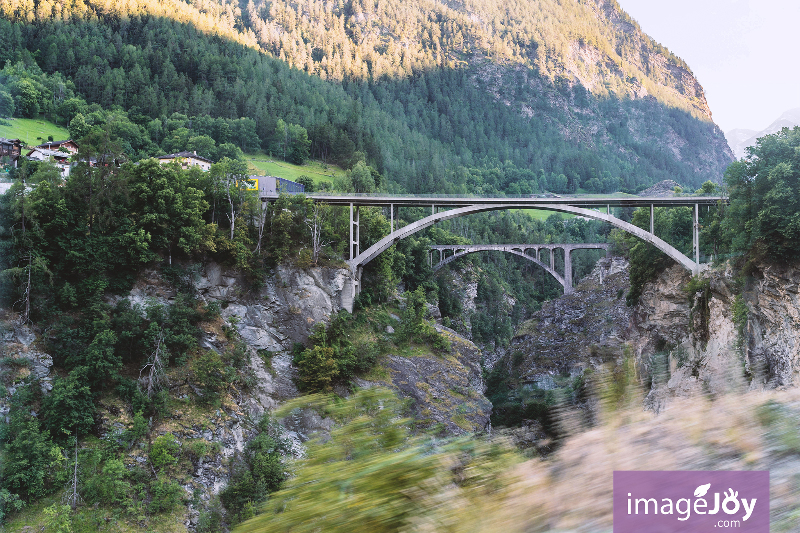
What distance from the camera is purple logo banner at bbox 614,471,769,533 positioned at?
205 centimetres

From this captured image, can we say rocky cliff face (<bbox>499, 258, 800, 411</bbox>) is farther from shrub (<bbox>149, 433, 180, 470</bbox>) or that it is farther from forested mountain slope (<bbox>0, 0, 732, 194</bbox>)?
forested mountain slope (<bbox>0, 0, 732, 194</bbox>)

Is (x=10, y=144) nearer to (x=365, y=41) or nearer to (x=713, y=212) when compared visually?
(x=713, y=212)

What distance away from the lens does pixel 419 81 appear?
10469 centimetres

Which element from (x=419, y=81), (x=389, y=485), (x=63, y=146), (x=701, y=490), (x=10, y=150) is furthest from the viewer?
(x=419, y=81)

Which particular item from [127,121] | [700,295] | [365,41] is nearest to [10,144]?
[127,121]

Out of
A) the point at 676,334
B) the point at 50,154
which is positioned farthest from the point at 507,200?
the point at 50,154

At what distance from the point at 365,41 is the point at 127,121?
66.8 metres

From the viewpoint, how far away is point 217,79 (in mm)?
65438

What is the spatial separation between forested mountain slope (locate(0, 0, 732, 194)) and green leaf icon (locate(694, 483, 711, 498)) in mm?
49968

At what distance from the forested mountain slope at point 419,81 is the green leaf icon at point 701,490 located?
4997cm

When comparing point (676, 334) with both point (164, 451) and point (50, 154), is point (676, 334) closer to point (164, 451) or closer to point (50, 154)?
point (164, 451)

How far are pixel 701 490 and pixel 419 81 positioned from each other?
107981 mm

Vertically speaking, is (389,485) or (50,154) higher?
(50,154)

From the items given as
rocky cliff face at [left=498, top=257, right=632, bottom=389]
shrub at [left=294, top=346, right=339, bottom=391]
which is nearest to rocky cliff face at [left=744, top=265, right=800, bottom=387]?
rocky cliff face at [left=498, top=257, right=632, bottom=389]
